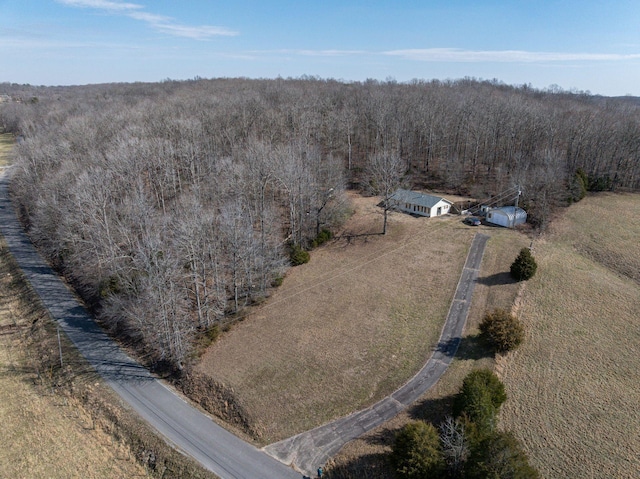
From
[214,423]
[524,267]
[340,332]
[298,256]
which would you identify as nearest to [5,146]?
[298,256]

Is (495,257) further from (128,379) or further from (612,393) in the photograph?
(128,379)

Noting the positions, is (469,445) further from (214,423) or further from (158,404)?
(158,404)

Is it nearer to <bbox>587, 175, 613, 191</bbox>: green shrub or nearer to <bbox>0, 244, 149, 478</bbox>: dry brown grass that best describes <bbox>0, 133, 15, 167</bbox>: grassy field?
<bbox>0, 244, 149, 478</bbox>: dry brown grass

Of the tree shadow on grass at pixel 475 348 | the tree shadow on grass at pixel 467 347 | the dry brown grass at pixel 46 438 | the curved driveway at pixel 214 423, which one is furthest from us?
the tree shadow on grass at pixel 467 347

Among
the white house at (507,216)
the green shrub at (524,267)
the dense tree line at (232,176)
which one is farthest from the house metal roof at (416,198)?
the green shrub at (524,267)

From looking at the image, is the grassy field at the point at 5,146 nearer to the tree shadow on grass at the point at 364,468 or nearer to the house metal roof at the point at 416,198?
the house metal roof at the point at 416,198

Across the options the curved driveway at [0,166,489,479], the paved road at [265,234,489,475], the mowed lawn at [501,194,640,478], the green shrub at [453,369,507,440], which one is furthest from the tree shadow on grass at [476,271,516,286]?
the green shrub at [453,369,507,440]
